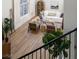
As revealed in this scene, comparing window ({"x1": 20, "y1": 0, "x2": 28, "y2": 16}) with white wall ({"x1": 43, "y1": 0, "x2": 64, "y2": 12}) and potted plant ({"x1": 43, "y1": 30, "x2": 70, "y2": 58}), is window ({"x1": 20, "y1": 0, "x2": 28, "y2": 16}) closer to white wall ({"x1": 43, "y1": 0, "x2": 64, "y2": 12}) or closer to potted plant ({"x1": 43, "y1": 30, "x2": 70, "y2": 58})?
white wall ({"x1": 43, "y1": 0, "x2": 64, "y2": 12})

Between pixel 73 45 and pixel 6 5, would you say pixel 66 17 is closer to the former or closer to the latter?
pixel 73 45

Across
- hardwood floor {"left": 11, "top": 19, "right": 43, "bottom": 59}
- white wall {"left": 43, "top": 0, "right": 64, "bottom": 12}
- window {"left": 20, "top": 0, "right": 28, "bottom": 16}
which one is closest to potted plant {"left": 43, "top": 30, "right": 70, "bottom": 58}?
hardwood floor {"left": 11, "top": 19, "right": 43, "bottom": 59}

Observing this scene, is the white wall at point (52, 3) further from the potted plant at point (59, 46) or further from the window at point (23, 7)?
the potted plant at point (59, 46)

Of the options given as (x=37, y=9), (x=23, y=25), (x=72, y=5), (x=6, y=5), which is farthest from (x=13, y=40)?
(x=72, y=5)

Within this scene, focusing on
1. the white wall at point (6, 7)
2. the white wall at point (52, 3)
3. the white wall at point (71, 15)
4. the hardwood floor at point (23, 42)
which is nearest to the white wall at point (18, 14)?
the hardwood floor at point (23, 42)

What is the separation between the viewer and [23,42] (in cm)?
1061

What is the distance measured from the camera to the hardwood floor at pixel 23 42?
9.54 m

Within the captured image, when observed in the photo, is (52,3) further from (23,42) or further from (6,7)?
(23,42)

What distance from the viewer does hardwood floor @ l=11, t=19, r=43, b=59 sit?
9.54 metres

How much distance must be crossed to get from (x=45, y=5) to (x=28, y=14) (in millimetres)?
1660

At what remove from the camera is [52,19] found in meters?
13.0

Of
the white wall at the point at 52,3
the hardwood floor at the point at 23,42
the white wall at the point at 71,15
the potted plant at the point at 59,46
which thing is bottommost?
the hardwood floor at the point at 23,42

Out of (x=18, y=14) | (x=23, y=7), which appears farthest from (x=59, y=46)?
(x=23, y=7)

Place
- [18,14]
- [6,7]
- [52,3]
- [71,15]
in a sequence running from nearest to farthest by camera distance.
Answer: [71,15] → [6,7] → [18,14] → [52,3]
